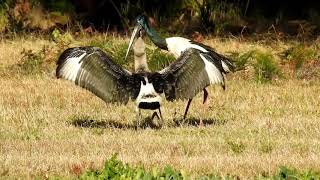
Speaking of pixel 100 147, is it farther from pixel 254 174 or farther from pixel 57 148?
pixel 254 174

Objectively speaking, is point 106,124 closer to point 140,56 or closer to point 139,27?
point 140,56

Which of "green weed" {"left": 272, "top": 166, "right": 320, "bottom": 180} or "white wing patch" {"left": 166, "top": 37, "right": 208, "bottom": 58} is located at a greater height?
"white wing patch" {"left": 166, "top": 37, "right": 208, "bottom": 58}

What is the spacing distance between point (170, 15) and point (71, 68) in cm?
1052

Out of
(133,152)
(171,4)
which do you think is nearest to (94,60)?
(133,152)

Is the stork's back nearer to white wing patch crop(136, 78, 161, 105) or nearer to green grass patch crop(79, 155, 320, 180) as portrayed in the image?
white wing patch crop(136, 78, 161, 105)

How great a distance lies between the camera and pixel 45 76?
50.2 feet

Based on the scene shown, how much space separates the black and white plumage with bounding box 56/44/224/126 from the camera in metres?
10.8

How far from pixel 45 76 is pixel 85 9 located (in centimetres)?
662

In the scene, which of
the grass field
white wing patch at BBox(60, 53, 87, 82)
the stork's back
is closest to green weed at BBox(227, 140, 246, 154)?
the grass field

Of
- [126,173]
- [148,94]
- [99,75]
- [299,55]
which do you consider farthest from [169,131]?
[299,55]

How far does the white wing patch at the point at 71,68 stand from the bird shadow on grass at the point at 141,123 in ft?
2.35

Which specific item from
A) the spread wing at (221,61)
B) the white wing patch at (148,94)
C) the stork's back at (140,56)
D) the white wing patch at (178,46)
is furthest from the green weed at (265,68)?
the white wing patch at (148,94)

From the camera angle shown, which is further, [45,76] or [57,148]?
[45,76]

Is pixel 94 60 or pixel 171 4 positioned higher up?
pixel 94 60
